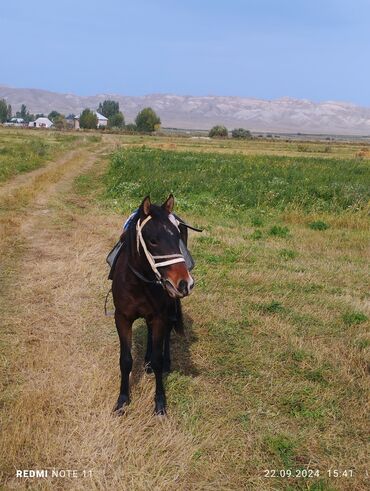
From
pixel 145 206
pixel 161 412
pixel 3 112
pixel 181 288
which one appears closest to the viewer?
pixel 181 288

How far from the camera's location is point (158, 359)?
4457 millimetres

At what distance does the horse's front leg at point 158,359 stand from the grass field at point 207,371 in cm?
12

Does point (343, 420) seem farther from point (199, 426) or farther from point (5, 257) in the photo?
point (5, 257)

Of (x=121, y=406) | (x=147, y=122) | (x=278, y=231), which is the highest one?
(x=147, y=122)

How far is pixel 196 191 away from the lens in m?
18.8

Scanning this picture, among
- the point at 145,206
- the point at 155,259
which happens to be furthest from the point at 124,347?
the point at 145,206

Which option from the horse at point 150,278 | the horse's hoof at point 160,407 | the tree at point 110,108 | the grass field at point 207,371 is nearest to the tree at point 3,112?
the tree at point 110,108

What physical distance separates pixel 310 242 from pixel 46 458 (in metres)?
8.97

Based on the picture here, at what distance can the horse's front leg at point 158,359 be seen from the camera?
4.38 m

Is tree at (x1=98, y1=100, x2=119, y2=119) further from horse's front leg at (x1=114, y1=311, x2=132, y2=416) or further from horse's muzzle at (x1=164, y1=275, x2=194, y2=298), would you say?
horse's muzzle at (x1=164, y1=275, x2=194, y2=298)

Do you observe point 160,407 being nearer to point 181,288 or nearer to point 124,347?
point 124,347

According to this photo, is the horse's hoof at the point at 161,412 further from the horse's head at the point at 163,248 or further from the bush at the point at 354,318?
the bush at the point at 354,318

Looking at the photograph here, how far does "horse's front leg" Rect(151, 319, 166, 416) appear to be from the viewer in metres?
4.38

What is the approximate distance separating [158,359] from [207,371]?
102cm
